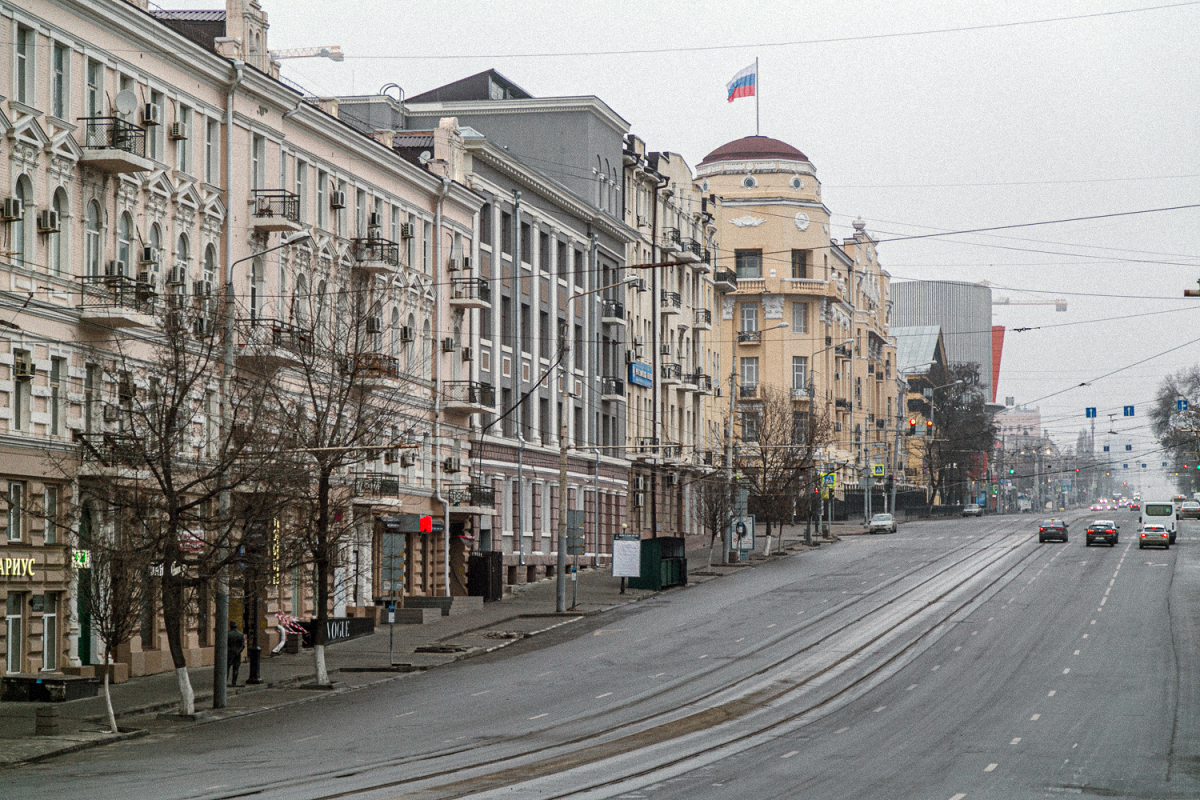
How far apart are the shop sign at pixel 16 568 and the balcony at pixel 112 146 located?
9.13 meters

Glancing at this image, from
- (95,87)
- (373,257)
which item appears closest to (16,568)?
(95,87)

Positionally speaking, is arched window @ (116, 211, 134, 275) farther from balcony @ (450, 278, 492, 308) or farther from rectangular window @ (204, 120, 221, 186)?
balcony @ (450, 278, 492, 308)

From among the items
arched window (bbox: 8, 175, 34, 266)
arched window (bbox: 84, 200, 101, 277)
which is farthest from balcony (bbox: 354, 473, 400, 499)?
arched window (bbox: 8, 175, 34, 266)

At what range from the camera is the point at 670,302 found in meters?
86.6

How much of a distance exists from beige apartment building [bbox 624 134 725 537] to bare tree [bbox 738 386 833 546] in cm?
319

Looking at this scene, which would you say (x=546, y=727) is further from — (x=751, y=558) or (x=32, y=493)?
(x=751, y=558)

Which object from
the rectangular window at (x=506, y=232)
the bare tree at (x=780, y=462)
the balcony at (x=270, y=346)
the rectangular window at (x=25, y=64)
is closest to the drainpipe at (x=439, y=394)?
the rectangular window at (x=506, y=232)

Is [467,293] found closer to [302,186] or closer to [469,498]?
[469,498]

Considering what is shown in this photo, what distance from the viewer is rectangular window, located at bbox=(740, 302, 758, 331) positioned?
395ft

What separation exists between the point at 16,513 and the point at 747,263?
297 feet

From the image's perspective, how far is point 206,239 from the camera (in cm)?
4097

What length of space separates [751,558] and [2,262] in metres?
49.8

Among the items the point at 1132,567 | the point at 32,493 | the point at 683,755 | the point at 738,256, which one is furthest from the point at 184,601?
the point at 738,256

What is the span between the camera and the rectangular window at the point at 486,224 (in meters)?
61.2
